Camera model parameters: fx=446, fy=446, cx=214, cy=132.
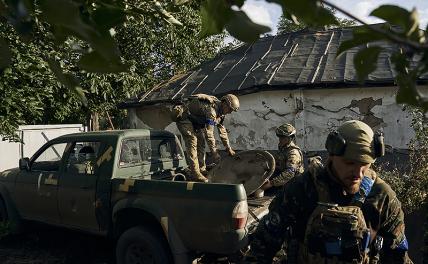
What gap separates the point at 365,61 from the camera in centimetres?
70

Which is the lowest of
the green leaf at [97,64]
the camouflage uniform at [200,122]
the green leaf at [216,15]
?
the green leaf at [97,64]

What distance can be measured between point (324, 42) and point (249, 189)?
28.9ft

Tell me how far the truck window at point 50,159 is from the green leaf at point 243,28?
4944 millimetres

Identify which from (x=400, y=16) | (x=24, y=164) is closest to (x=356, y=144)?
(x=400, y=16)

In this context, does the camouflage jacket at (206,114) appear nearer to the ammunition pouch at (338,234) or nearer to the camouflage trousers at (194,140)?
the camouflage trousers at (194,140)

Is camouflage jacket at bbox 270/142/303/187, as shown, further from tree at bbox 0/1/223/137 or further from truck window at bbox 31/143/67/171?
truck window at bbox 31/143/67/171

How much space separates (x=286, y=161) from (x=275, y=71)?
6.27 metres

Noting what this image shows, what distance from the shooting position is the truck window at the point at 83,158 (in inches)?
199

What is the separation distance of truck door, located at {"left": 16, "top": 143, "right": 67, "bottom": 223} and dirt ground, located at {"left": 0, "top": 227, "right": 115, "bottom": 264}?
0.48 meters

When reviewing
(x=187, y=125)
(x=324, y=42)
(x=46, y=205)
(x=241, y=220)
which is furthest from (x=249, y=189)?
(x=324, y=42)

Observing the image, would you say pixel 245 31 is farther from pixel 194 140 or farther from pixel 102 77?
pixel 102 77

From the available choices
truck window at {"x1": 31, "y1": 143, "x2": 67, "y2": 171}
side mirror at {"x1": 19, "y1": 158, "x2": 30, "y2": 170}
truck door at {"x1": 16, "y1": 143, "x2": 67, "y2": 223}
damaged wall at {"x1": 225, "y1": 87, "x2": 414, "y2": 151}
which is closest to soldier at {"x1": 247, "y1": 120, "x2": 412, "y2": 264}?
truck door at {"x1": 16, "y1": 143, "x2": 67, "y2": 223}

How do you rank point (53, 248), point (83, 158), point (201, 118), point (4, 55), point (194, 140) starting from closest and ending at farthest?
1. point (4, 55)
2. point (83, 158)
3. point (53, 248)
4. point (194, 140)
5. point (201, 118)

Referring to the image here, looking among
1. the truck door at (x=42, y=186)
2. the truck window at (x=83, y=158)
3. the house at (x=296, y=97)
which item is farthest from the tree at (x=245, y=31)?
the house at (x=296, y=97)
